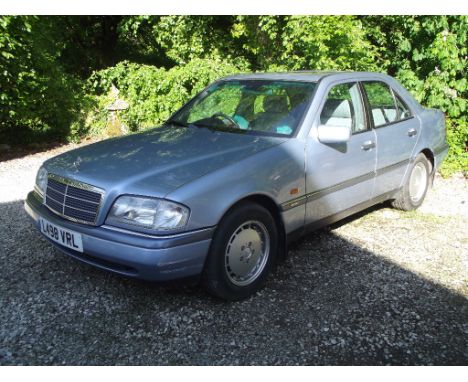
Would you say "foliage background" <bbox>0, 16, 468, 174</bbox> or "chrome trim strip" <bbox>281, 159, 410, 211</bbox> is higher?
"foliage background" <bbox>0, 16, 468, 174</bbox>

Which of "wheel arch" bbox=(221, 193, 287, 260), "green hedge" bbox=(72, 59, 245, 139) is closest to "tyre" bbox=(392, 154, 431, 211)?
"wheel arch" bbox=(221, 193, 287, 260)

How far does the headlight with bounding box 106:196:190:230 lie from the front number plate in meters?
0.33

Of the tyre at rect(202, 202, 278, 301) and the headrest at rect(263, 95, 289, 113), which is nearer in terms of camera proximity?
the tyre at rect(202, 202, 278, 301)

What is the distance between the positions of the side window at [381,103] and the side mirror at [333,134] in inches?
34.9

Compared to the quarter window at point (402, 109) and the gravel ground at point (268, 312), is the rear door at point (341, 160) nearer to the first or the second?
the gravel ground at point (268, 312)

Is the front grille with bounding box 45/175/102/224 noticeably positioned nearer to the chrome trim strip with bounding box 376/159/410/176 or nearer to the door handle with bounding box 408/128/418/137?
the chrome trim strip with bounding box 376/159/410/176

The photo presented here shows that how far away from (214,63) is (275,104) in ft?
17.2

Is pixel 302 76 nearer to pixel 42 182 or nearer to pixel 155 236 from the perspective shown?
pixel 155 236

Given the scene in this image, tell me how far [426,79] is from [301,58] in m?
2.08

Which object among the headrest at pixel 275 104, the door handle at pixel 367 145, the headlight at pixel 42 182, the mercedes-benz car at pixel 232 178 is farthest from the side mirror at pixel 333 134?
the headlight at pixel 42 182

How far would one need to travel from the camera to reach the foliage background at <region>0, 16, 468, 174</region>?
687 centimetres

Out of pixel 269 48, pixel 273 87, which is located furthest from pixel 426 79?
pixel 273 87

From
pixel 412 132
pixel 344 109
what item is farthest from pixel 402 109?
pixel 344 109
